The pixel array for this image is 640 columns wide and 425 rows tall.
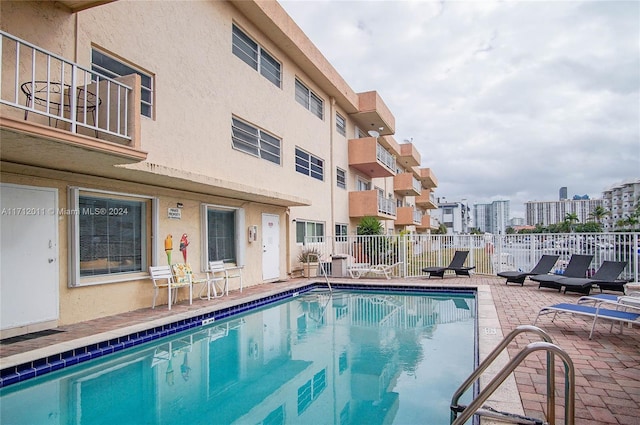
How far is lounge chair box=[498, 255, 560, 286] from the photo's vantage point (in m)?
12.6

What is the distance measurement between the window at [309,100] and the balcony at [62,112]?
10141 mm

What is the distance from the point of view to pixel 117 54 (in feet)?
26.4

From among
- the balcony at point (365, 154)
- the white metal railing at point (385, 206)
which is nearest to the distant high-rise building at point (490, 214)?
the white metal railing at point (385, 206)

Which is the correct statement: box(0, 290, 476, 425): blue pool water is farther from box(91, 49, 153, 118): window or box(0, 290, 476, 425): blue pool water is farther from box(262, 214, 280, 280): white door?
box(91, 49, 153, 118): window

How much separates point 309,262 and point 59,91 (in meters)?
10.5

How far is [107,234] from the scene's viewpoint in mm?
8164

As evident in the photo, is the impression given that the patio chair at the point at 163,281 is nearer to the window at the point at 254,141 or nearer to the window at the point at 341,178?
the window at the point at 254,141

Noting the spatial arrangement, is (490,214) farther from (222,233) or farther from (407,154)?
(222,233)

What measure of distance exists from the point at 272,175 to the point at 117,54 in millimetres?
6744

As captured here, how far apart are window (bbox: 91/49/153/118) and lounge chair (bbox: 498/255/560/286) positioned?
11821mm

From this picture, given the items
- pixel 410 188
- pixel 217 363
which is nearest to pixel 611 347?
pixel 217 363

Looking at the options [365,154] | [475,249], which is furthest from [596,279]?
[365,154]

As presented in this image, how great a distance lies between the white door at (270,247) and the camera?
13.5 meters

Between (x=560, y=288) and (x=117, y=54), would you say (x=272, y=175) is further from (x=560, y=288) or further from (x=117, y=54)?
(x=560, y=288)
